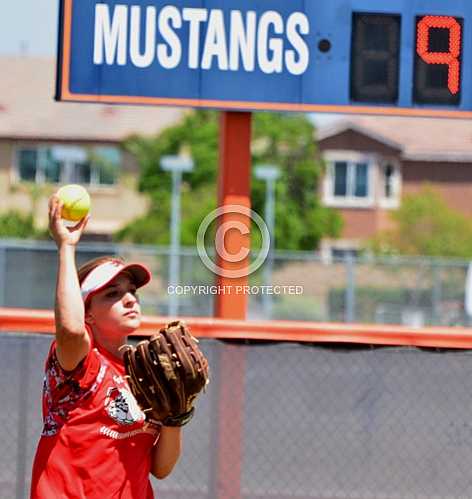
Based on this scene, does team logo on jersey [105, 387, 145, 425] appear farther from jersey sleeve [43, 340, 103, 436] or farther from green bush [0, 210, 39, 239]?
green bush [0, 210, 39, 239]

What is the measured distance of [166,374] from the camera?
3.74 metres

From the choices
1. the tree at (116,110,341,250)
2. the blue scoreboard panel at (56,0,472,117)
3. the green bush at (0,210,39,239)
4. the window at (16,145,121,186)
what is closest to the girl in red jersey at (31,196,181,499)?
the blue scoreboard panel at (56,0,472,117)

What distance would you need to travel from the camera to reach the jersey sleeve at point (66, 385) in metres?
3.70

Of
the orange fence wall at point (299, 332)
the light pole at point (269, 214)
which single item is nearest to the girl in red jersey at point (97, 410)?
the orange fence wall at point (299, 332)

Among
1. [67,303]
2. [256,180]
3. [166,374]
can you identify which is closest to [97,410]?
[166,374]

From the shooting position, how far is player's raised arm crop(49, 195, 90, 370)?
3.54 meters

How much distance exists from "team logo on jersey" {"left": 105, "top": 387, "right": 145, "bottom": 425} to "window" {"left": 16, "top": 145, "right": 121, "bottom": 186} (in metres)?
41.3

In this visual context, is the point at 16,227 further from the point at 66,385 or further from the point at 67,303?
the point at 67,303

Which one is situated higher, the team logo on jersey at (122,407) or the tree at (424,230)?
the tree at (424,230)

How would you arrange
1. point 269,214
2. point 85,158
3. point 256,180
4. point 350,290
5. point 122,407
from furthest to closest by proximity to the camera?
1. point 85,158
2. point 256,180
3. point 269,214
4. point 350,290
5. point 122,407

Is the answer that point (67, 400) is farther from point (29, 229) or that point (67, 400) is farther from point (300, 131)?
point (300, 131)

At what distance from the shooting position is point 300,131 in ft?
131

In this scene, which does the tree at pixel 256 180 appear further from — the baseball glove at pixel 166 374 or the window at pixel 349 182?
the baseball glove at pixel 166 374

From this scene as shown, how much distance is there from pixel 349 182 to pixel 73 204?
1737 inches
